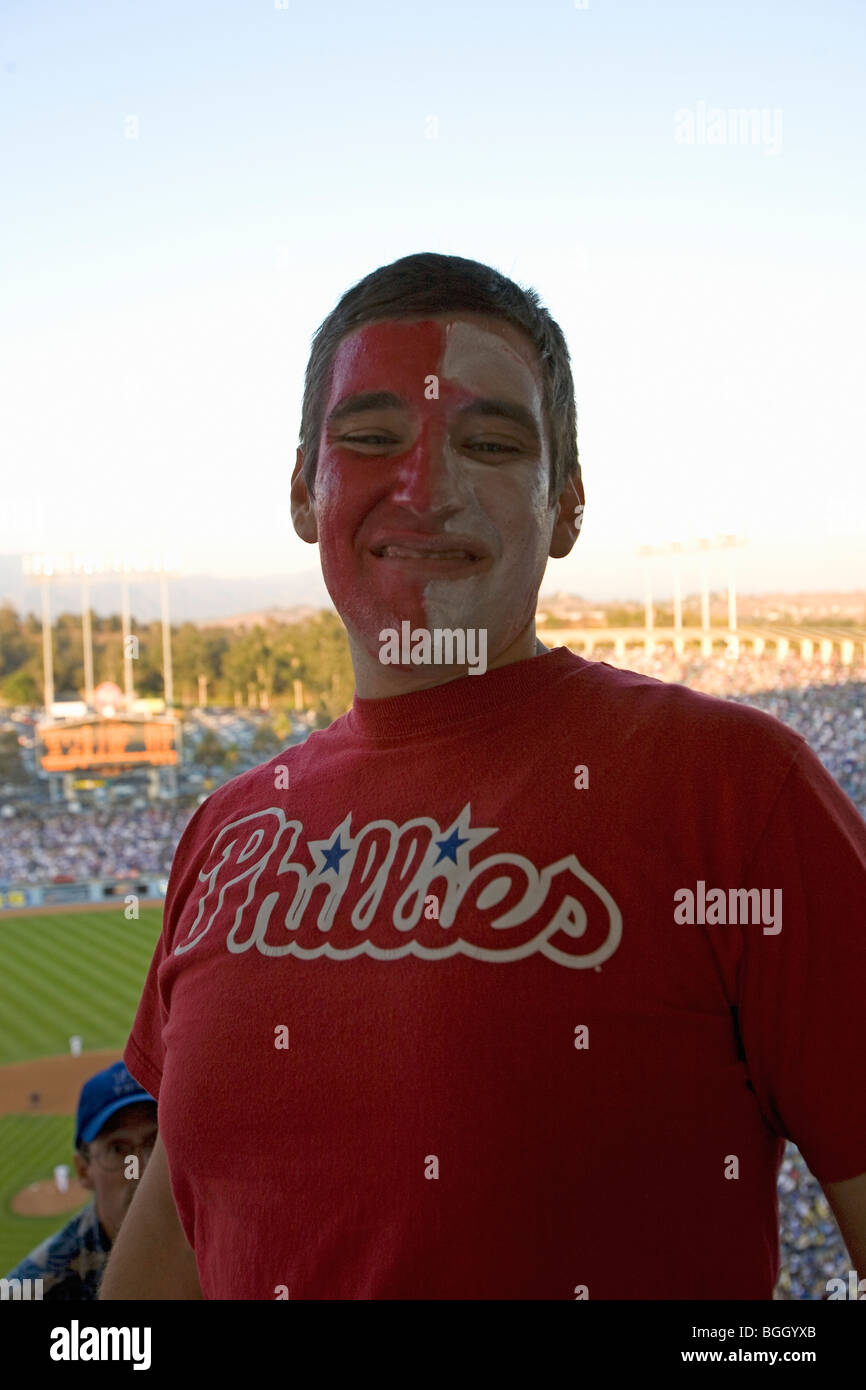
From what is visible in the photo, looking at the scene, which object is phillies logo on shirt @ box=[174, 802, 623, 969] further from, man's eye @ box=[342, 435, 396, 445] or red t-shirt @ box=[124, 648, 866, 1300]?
man's eye @ box=[342, 435, 396, 445]

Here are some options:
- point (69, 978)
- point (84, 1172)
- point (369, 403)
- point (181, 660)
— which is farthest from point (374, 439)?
point (181, 660)

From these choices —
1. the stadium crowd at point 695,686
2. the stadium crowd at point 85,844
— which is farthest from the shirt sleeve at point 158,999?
the stadium crowd at point 85,844

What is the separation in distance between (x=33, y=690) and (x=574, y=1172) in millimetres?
35924

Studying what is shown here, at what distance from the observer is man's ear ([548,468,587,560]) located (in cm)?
122

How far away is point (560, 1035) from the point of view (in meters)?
0.87

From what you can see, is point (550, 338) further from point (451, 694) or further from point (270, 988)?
point (270, 988)

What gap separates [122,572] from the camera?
2703 cm

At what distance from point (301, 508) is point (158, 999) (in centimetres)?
57

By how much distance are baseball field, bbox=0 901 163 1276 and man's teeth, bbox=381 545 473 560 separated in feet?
23.0

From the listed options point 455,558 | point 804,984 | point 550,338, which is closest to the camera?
point 804,984

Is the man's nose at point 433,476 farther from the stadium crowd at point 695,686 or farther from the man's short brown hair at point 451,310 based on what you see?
the stadium crowd at point 695,686

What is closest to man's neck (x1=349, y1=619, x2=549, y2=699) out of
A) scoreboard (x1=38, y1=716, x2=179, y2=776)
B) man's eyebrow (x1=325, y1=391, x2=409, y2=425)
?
man's eyebrow (x1=325, y1=391, x2=409, y2=425)

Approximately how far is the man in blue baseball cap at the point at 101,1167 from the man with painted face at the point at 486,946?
128 centimetres

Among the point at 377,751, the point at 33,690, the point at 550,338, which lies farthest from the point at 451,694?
the point at 33,690
